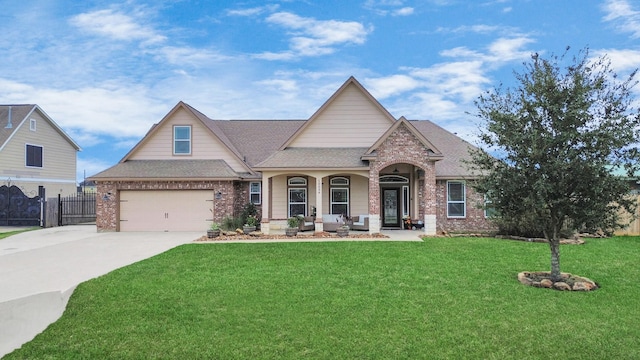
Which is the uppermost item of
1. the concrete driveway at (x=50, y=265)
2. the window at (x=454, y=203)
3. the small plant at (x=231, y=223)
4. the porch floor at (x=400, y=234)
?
the window at (x=454, y=203)

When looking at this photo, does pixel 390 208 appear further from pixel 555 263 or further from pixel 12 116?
pixel 12 116

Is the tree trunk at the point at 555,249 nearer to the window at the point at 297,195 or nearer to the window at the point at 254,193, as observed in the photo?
the window at the point at 297,195

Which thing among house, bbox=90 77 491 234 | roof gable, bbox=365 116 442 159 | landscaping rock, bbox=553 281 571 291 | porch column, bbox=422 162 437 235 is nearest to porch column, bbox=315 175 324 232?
house, bbox=90 77 491 234

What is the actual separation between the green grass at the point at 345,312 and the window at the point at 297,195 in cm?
903

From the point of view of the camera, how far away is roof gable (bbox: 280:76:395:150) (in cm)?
2047

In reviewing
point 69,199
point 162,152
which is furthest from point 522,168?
point 69,199

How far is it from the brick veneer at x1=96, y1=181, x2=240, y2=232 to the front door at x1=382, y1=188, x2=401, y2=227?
7.41 m

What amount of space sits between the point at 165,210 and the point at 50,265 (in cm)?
917

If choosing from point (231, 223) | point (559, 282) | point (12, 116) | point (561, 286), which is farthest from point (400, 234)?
point (12, 116)

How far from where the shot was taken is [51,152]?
3050cm

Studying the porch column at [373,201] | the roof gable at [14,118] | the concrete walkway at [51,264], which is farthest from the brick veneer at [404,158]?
the roof gable at [14,118]

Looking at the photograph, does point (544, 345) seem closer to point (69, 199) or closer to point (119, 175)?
point (119, 175)

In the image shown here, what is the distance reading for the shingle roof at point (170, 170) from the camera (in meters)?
20.0

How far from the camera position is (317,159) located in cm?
1922
